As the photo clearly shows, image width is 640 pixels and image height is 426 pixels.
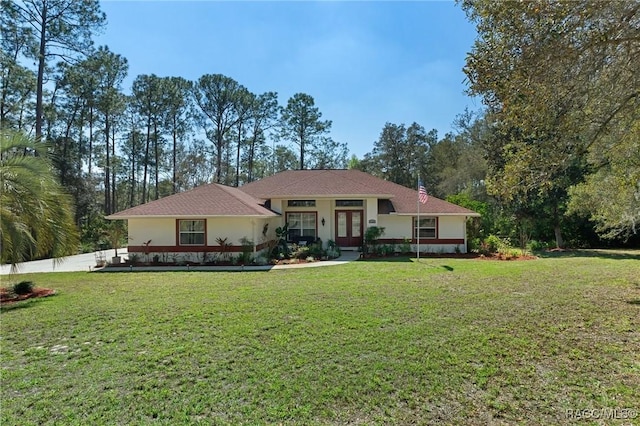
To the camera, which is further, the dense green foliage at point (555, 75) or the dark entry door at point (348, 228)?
the dark entry door at point (348, 228)

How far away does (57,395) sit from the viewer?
420cm

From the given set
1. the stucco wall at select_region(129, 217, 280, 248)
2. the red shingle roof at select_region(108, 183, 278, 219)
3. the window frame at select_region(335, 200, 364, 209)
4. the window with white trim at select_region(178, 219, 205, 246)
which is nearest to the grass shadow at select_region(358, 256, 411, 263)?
the window frame at select_region(335, 200, 364, 209)

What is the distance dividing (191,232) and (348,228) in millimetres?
8689

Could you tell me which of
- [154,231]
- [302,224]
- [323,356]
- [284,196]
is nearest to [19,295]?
[154,231]

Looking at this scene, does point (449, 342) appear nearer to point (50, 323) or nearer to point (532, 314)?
point (532, 314)

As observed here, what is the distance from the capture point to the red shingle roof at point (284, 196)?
16438 mm

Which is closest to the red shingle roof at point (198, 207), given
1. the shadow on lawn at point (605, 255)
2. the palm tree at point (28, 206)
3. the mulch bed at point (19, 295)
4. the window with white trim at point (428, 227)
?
the mulch bed at point (19, 295)

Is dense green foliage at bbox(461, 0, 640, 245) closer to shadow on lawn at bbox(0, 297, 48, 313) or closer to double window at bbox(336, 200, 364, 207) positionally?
shadow on lawn at bbox(0, 297, 48, 313)

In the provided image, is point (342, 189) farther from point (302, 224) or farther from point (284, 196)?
point (284, 196)

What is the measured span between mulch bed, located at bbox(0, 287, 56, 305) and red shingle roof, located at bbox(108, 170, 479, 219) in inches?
239

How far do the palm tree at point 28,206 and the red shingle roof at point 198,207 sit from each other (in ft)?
20.6

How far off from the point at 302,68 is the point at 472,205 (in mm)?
14560

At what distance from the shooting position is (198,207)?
16859 millimetres

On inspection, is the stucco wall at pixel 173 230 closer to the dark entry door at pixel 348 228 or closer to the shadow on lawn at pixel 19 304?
the dark entry door at pixel 348 228
